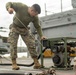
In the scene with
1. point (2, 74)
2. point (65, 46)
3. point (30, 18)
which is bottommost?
point (2, 74)

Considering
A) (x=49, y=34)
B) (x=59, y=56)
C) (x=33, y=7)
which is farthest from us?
(x=49, y=34)

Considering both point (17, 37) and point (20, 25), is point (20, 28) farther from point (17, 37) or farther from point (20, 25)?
point (17, 37)

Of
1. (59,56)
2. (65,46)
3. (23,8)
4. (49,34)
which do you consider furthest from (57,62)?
(49,34)

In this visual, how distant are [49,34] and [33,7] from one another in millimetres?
17429

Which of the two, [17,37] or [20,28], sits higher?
[20,28]

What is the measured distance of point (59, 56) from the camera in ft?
20.4

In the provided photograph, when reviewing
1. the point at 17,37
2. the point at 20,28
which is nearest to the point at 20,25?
the point at 20,28

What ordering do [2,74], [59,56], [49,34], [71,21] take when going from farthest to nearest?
[49,34] → [71,21] → [59,56] → [2,74]

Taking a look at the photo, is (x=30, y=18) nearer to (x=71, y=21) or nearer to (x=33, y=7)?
(x=33, y=7)

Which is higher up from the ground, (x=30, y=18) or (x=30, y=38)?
(x=30, y=18)

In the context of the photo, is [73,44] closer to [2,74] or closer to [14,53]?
[14,53]

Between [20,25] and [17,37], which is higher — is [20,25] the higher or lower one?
the higher one

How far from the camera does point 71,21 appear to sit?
20.7 metres

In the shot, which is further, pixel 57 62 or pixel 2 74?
pixel 57 62
